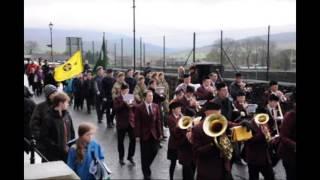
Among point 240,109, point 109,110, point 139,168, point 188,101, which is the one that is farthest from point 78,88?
point 240,109

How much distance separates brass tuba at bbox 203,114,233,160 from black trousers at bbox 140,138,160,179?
265 centimetres

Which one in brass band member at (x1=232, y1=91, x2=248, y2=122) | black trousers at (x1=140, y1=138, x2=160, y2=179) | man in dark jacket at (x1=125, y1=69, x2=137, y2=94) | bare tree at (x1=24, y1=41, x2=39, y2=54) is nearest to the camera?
bare tree at (x1=24, y1=41, x2=39, y2=54)

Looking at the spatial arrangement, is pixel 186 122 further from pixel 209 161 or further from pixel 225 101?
pixel 225 101

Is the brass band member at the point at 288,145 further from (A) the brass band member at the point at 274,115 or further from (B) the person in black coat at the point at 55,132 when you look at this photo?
(B) the person in black coat at the point at 55,132

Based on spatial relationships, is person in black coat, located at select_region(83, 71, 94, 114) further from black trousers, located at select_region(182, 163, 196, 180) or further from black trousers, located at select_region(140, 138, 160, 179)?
black trousers, located at select_region(182, 163, 196, 180)

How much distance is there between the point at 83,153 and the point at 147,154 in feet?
11.1

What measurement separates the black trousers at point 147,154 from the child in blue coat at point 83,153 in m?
3.24

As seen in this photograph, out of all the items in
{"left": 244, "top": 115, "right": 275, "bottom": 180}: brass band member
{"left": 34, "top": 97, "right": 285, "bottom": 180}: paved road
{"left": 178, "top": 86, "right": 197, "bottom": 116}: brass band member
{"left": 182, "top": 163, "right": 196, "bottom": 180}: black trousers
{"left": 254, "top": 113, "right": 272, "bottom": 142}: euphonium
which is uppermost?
{"left": 178, "top": 86, "right": 197, "bottom": 116}: brass band member

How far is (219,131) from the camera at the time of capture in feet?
21.5

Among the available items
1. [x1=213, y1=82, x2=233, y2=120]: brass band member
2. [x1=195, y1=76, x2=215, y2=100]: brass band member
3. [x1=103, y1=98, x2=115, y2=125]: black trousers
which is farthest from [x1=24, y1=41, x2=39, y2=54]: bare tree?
[x1=195, y1=76, x2=215, y2=100]: brass band member

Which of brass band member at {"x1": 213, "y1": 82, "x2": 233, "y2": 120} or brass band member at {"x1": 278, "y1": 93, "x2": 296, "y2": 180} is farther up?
brass band member at {"x1": 213, "y1": 82, "x2": 233, "y2": 120}

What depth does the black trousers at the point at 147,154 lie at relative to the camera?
29.6ft

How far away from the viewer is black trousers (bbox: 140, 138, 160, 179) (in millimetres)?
9016
